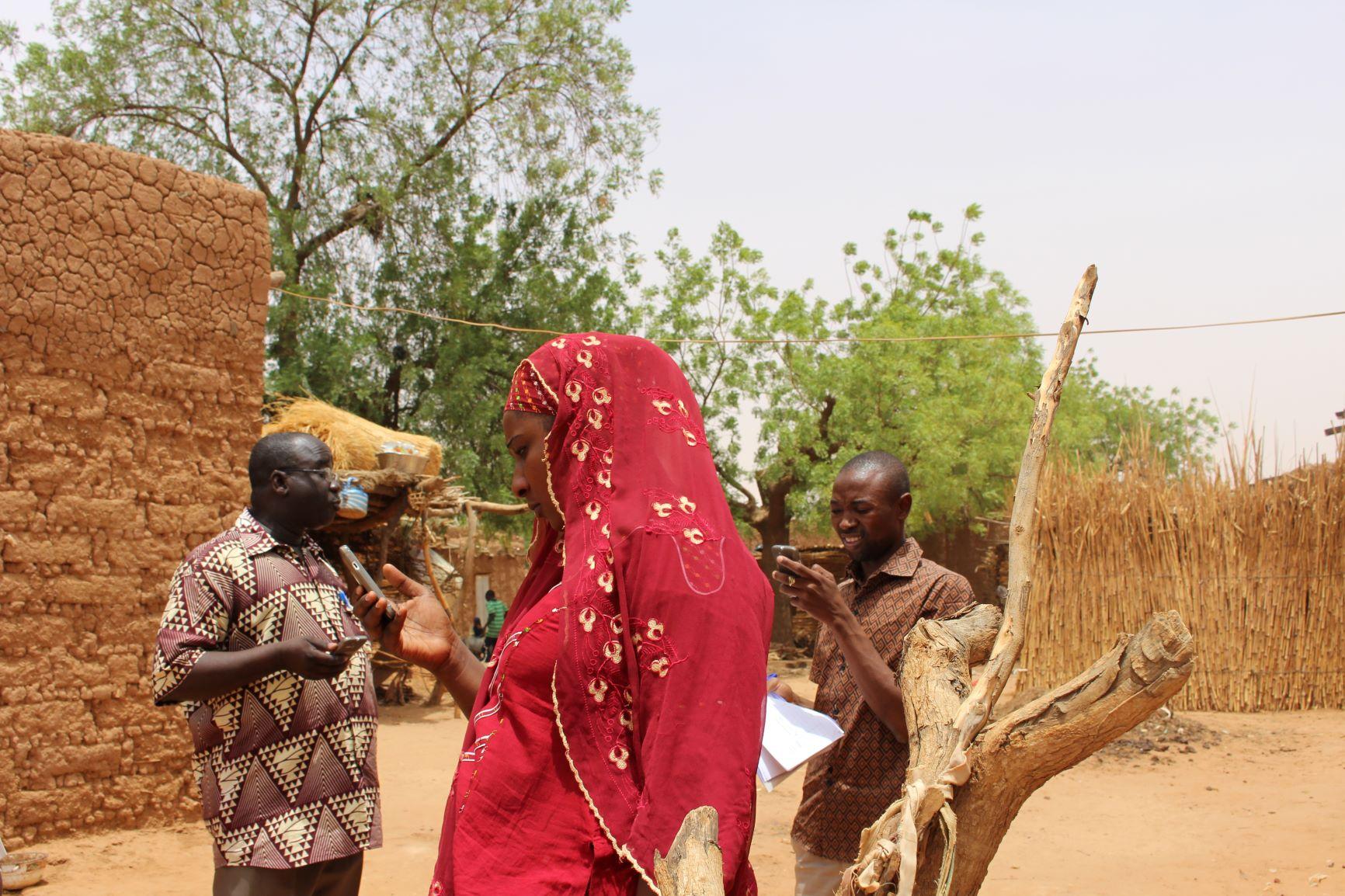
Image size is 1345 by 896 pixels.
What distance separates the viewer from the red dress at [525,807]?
5.16 ft

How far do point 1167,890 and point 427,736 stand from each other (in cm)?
691

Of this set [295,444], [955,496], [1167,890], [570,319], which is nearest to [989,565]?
[955,496]

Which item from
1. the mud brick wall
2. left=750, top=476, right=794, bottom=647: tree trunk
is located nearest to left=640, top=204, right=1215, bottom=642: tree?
left=750, top=476, right=794, bottom=647: tree trunk

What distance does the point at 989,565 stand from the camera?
18.8 meters

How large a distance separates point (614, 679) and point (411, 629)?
793 millimetres

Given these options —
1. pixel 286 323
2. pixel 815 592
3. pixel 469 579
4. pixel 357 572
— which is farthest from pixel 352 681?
pixel 286 323

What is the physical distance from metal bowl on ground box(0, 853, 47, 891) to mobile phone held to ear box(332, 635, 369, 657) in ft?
11.2

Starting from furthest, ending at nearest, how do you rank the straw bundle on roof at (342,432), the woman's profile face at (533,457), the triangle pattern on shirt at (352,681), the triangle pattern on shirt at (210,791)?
1. the straw bundle on roof at (342,432)
2. the triangle pattern on shirt at (352,681)
3. the triangle pattern on shirt at (210,791)
4. the woman's profile face at (533,457)

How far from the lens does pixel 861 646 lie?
2.57m

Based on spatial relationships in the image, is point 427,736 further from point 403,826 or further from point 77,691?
point 77,691

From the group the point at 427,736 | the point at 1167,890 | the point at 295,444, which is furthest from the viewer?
the point at 427,736

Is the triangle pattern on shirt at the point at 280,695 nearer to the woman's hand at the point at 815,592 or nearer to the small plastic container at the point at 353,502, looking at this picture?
the woman's hand at the point at 815,592

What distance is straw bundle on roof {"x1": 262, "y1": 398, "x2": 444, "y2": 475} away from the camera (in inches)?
411

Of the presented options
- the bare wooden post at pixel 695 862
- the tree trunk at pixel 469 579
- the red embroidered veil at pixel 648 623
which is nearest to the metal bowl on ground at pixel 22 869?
the red embroidered veil at pixel 648 623
